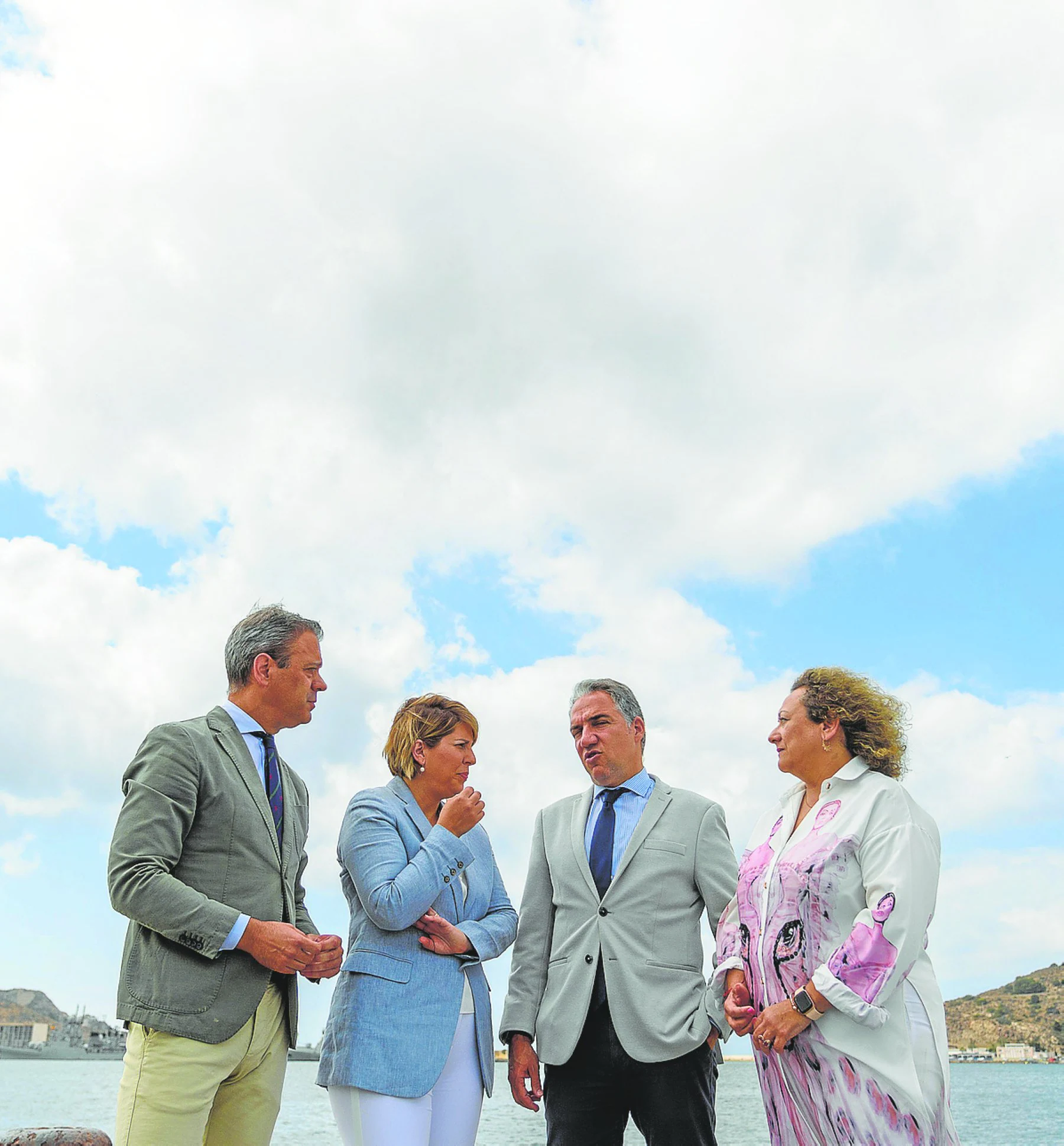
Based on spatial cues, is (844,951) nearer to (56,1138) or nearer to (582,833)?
(582,833)

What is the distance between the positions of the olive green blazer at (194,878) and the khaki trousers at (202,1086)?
0.06m

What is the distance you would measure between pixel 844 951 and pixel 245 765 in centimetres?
202

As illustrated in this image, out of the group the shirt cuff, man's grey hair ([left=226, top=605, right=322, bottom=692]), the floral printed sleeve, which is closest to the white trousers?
the shirt cuff

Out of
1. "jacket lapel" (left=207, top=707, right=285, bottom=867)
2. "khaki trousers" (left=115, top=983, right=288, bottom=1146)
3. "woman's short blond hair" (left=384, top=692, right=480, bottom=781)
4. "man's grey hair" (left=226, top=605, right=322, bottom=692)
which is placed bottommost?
"khaki trousers" (left=115, top=983, right=288, bottom=1146)

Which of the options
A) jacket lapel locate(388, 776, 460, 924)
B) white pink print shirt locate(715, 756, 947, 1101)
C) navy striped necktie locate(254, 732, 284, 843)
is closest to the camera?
white pink print shirt locate(715, 756, 947, 1101)

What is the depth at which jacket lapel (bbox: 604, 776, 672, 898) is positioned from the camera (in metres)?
4.10

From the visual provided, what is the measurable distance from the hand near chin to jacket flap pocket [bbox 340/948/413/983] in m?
0.09

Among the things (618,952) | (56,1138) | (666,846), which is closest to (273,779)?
(56,1138)

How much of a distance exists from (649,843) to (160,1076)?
1966mm

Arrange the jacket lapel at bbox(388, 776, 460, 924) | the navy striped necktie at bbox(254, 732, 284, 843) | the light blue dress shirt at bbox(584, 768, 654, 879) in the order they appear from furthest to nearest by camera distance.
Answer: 1. the light blue dress shirt at bbox(584, 768, 654, 879)
2. the jacket lapel at bbox(388, 776, 460, 924)
3. the navy striped necktie at bbox(254, 732, 284, 843)

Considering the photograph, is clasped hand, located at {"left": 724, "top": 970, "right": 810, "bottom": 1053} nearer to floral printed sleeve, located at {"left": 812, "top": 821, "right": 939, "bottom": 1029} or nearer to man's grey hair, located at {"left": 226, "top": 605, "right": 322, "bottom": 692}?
floral printed sleeve, located at {"left": 812, "top": 821, "right": 939, "bottom": 1029}

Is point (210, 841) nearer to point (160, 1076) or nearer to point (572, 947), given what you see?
point (160, 1076)

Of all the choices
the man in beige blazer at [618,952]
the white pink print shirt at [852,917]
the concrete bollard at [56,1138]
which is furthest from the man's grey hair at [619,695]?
the concrete bollard at [56,1138]

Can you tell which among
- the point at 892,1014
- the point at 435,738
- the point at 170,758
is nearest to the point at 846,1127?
the point at 892,1014
